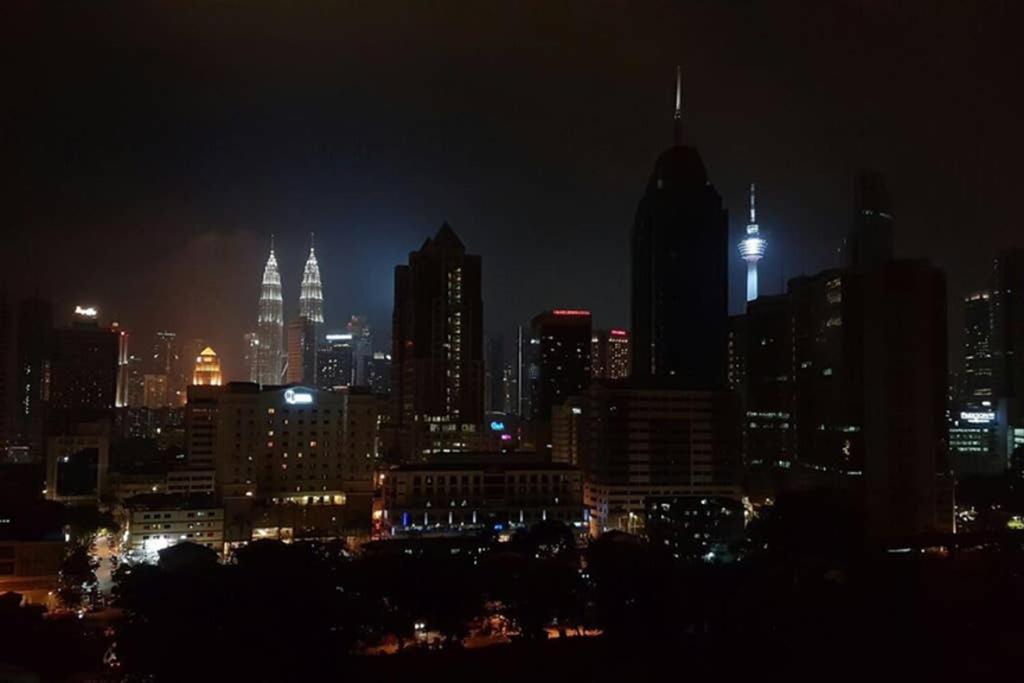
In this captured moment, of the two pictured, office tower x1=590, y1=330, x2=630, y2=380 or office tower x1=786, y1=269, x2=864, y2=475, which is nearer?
office tower x1=786, y1=269, x2=864, y2=475

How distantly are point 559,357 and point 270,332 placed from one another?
96.0 feet

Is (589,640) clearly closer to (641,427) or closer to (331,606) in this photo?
(331,606)

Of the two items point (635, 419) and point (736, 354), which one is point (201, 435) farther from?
point (736, 354)

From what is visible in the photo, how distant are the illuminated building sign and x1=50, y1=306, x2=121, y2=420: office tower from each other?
27.0 metres

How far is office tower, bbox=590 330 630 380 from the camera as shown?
62.8 metres

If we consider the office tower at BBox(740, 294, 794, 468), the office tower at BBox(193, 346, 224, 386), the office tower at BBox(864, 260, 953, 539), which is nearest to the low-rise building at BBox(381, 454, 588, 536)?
the office tower at BBox(864, 260, 953, 539)

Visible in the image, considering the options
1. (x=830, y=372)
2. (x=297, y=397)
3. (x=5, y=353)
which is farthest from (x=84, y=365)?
(x=830, y=372)

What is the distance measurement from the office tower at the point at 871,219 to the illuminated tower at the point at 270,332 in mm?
50724

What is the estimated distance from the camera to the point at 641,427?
103 ft

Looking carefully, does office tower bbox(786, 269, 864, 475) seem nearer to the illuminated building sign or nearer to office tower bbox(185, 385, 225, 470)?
the illuminated building sign

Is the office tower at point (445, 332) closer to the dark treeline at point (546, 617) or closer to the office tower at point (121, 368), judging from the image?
the office tower at point (121, 368)

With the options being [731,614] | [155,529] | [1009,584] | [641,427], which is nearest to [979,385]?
[641,427]

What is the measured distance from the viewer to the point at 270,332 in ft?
234

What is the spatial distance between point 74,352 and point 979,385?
5704 cm
